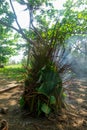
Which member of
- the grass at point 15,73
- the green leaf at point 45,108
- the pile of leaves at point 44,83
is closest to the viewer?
the green leaf at point 45,108

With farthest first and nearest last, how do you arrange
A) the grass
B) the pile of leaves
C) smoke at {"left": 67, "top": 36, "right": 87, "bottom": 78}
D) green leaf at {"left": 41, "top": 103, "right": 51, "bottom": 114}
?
smoke at {"left": 67, "top": 36, "right": 87, "bottom": 78} < the grass < the pile of leaves < green leaf at {"left": 41, "top": 103, "right": 51, "bottom": 114}

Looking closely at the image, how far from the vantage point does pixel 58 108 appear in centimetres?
475

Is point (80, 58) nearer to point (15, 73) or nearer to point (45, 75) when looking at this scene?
point (15, 73)

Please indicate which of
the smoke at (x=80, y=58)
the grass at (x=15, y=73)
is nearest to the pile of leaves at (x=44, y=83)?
the grass at (x=15, y=73)

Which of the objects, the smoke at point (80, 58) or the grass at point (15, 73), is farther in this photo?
the smoke at point (80, 58)

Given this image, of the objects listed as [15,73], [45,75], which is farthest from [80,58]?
[45,75]

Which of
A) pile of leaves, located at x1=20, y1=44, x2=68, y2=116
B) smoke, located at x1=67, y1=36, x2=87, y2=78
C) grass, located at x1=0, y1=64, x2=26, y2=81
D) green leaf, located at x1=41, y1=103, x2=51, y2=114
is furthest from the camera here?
smoke, located at x1=67, y1=36, x2=87, y2=78

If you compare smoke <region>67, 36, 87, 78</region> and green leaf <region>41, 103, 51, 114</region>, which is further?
smoke <region>67, 36, 87, 78</region>

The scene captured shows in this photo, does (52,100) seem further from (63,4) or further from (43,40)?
(63,4)

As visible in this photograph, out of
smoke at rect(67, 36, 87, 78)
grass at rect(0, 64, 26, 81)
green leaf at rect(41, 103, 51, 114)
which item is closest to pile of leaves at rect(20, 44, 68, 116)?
green leaf at rect(41, 103, 51, 114)

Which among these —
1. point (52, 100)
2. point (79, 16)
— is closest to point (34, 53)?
point (52, 100)

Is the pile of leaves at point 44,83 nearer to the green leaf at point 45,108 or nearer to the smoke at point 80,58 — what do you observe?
the green leaf at point 45,108

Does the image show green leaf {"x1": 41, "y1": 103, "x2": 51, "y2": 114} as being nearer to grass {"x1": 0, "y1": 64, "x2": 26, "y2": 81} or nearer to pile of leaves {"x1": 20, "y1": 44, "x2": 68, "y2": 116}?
pile of leaves {"x1": 20, "y1": 44, "x2": 68, "y2": 116}

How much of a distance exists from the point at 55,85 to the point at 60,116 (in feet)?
2.17
